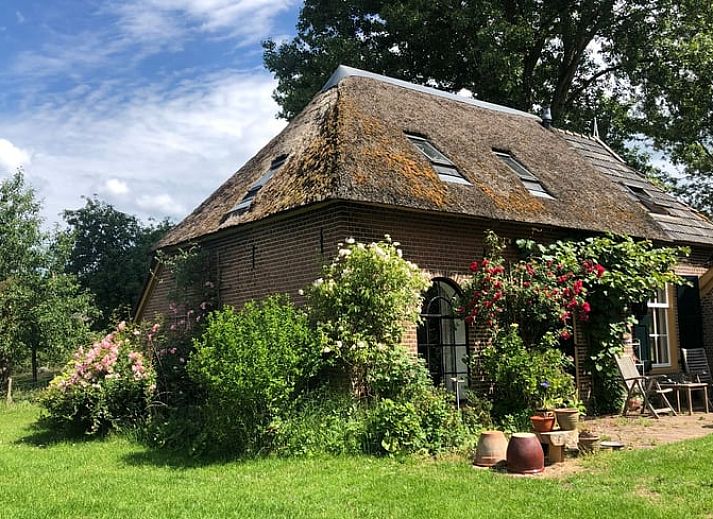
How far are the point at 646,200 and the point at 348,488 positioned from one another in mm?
11728

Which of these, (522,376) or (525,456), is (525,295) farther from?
(525,456)

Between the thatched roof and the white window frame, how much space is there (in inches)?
53.5

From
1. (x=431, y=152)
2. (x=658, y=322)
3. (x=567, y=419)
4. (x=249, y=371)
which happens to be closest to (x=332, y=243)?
(x=249, y=371)

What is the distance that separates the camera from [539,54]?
25047mm

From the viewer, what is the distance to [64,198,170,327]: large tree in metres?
23.7

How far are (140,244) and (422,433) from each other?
19.2 metres

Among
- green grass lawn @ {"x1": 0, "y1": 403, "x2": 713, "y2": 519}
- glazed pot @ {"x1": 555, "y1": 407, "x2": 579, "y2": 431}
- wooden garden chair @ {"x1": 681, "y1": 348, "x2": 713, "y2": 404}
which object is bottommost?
green grass lawn @ {"x1": 0, "y1": 403, "x2": 713, "y2": 519}

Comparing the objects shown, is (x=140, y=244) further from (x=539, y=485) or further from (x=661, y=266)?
(x=539, y=485)

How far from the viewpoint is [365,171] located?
9930 mm

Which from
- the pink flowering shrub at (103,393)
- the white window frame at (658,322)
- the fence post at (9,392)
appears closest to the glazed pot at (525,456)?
the pink flowering shrub at (103,393)

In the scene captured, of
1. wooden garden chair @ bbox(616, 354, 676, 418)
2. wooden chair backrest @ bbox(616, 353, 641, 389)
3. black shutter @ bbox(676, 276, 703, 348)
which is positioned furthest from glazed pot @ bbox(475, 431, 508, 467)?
black shutter @ bbox(676, 276, 703, 348)

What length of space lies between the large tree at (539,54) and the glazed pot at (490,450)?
1612 centimetres

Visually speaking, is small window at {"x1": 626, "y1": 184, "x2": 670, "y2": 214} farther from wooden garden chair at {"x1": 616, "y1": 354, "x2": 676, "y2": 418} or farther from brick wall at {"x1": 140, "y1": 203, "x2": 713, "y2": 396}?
wooden garden chair at {"x1": 616, "y1": 354, "x2": 676, "y2": 418}

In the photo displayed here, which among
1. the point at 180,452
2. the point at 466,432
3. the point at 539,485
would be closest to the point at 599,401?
the point at 466,432
